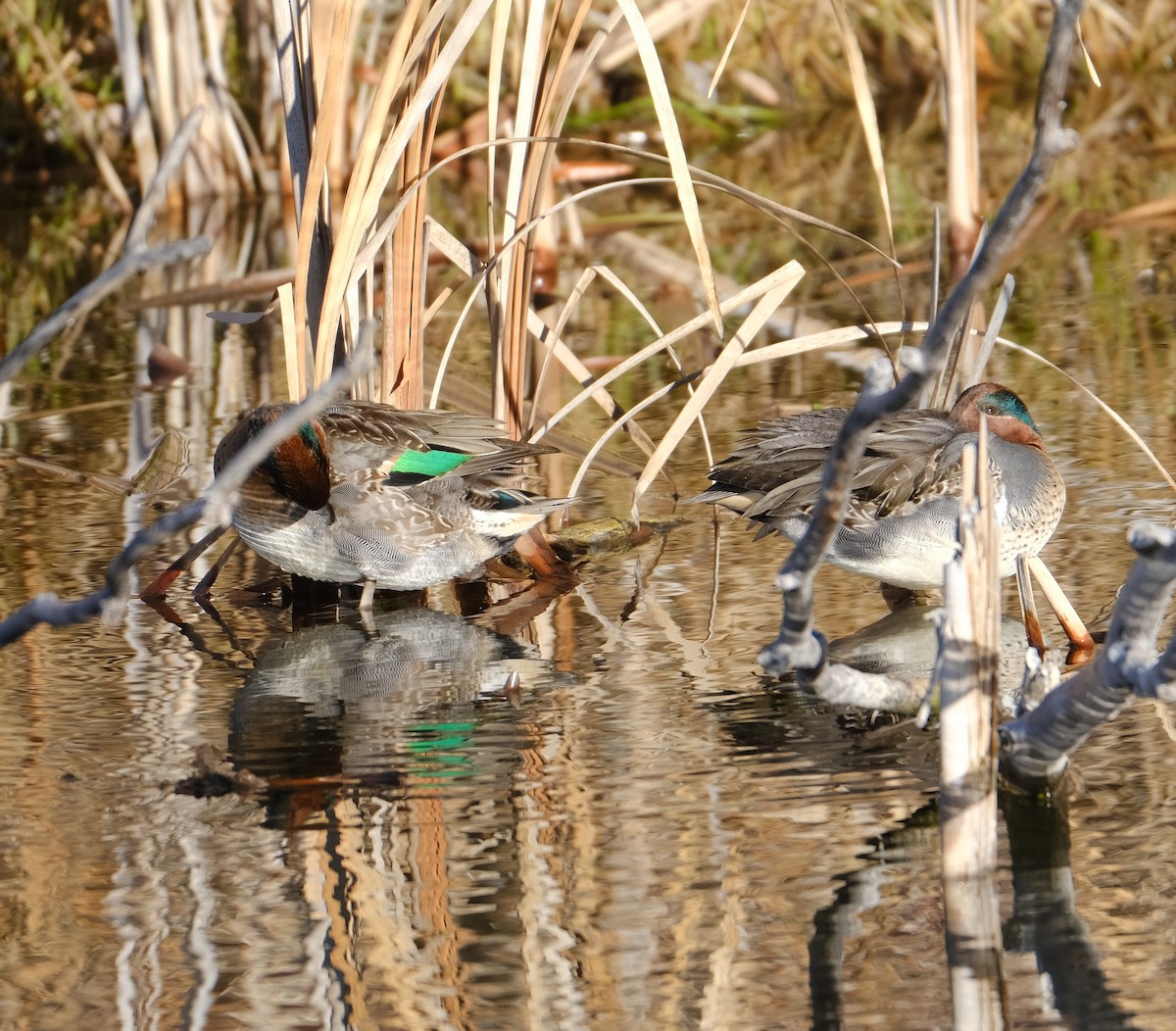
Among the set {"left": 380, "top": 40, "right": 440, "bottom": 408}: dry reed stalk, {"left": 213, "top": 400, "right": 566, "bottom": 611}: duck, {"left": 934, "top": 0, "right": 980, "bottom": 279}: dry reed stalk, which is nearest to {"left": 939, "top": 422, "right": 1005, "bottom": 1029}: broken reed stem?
{"left": 213, "top": 400, "right": 566, "bottom": 611}: duck

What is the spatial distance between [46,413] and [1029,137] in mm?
8877

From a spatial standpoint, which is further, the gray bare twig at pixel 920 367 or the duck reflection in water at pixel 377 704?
the duck reflection in water at pixel 377 704

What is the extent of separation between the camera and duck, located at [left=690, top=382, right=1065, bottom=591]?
194 inches

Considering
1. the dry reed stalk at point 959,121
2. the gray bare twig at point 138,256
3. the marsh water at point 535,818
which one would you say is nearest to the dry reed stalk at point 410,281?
the marsh water at point 535,818

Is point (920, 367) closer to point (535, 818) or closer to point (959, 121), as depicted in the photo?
point (535, 818)

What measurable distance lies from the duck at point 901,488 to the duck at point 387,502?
25.2 inches

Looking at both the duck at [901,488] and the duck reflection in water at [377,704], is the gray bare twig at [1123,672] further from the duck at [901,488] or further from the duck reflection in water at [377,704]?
the duck at [901,488]

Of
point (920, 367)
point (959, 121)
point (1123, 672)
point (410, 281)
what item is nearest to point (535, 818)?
point (1123, 672)

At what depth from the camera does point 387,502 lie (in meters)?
5.39

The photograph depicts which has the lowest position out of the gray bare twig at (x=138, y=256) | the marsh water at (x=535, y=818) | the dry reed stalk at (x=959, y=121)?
the marsh water at (x=535, y=818)

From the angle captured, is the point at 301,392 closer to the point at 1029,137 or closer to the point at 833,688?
the point at 833,688

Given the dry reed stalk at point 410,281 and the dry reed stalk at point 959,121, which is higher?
the dry reed stalk at point 959,121

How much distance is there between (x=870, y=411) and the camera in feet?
8.27

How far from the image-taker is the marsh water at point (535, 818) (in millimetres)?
2992
